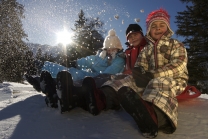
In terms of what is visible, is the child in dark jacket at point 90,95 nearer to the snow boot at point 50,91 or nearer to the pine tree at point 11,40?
the snow boot at point 50,91

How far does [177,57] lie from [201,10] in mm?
9740

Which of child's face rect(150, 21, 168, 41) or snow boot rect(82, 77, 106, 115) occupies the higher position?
child's face rect(150, 21, 168, 41)

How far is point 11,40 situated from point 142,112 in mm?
12940

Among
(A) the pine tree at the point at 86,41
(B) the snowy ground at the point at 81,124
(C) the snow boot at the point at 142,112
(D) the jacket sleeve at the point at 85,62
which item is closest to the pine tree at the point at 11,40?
(A) the pine tree at the point at 86,41

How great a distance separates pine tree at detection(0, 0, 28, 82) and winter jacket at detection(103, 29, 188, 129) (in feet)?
38.9

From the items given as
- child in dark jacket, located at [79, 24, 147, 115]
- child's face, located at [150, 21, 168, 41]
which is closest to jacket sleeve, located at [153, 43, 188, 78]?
child's face, located at [150, 21, 168, 41]

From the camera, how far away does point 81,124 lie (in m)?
1.97

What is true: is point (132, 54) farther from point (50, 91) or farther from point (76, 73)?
point (50, 91)

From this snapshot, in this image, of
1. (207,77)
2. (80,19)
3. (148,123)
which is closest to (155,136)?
(148,123)

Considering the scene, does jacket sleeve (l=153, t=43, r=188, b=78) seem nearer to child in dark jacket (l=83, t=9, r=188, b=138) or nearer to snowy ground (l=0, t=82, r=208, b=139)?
child in dark jacket (l=83, t=9, r=188, b=138)

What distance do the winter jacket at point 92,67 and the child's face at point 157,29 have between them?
42.9 inches

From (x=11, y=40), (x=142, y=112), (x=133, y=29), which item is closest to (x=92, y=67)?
(x=133, y=29)

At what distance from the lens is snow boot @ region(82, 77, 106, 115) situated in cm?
210

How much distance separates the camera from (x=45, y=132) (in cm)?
178
